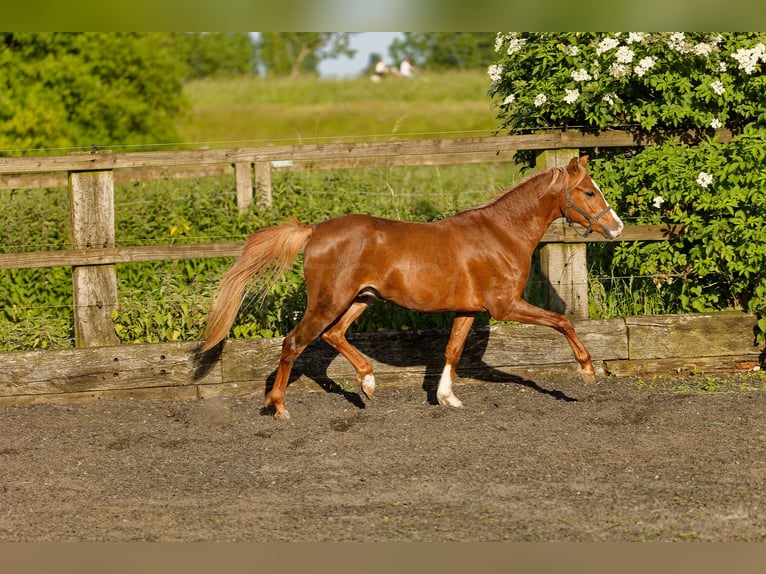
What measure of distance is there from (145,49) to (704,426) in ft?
65.6

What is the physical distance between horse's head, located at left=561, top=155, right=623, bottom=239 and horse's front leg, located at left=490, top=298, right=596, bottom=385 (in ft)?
2.44

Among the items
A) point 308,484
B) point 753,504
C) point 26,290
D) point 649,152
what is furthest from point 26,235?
point 753,504

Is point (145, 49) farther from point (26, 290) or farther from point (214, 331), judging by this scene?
point (214, 331)

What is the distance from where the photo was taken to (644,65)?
25.9 ft

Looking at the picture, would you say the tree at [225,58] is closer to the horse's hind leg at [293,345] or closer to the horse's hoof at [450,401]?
the horse's hind leg at [293,345]

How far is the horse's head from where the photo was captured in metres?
→ 7.09

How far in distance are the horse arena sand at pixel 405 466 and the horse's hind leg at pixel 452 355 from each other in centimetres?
17

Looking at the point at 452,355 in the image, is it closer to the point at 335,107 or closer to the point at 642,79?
the point at 642,79

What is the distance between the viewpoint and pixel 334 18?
179 inches

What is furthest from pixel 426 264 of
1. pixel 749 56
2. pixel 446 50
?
pixel 446 50

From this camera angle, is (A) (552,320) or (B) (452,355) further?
(B) (452,355)

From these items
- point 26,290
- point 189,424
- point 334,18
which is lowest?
point 189,424

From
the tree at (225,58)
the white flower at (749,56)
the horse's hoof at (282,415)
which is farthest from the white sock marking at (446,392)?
the tree at (225,58)

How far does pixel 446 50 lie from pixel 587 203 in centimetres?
4570
